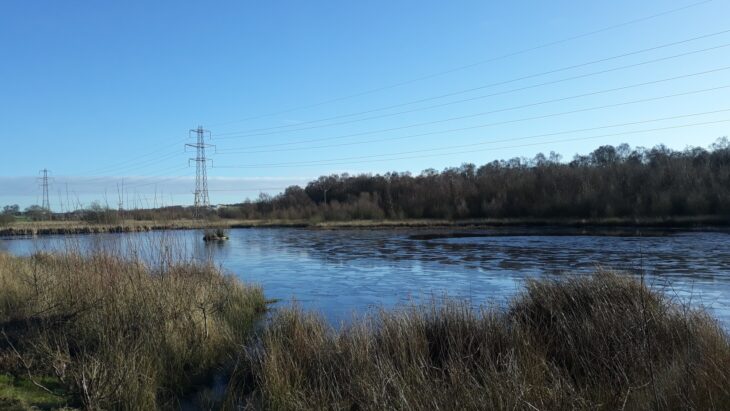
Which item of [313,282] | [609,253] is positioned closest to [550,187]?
[609,253]

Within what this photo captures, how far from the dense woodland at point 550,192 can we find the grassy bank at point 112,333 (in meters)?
60.7

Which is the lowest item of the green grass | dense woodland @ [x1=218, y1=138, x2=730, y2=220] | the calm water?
the calm water

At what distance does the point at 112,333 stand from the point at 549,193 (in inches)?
3021

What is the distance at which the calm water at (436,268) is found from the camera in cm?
1434

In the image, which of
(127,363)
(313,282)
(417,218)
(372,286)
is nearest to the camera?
(127,363)

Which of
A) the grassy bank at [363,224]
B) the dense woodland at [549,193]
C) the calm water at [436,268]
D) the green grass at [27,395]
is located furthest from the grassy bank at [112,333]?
the dense woodland at [549,193]

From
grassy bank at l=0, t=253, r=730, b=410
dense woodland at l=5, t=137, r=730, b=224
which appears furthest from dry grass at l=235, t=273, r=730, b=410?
dense woodland at l=5, t=137, r=730, b=224

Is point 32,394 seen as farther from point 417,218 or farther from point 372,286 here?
point 417,218

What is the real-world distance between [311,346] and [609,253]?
25.5 m

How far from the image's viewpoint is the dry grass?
4.82 metres

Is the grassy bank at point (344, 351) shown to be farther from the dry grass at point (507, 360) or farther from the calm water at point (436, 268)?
the calm water at point (436, 268)

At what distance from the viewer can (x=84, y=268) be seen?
11.1 meters

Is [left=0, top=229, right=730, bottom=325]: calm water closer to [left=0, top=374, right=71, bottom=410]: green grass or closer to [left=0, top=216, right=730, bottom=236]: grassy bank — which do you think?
[left=0, top=216, right=730, bottom=236]: grassy bank

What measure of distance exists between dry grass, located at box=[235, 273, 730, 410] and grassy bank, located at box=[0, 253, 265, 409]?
3.63 feet
